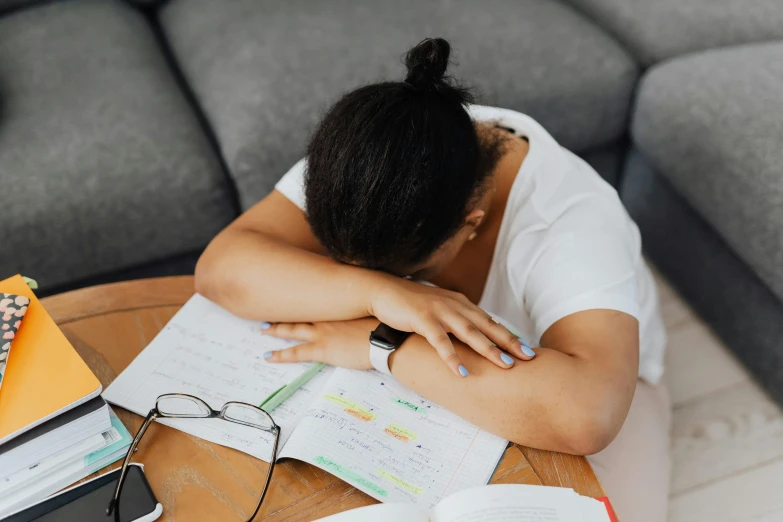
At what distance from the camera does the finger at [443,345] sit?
0.81 metres

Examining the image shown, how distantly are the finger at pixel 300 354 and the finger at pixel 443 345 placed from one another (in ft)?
0.44

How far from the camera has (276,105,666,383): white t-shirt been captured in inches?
35.5

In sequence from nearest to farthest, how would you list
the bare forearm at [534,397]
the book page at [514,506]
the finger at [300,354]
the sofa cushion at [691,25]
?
1. the book page at [514,506]
2. the bare forearm at [534,397]
3. the finger at [300,354]
4. the sofa cushion at [691,25]

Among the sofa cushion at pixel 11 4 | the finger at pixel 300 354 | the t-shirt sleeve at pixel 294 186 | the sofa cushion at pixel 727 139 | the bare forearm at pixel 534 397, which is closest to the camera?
the bare forearm at pixel 534 397

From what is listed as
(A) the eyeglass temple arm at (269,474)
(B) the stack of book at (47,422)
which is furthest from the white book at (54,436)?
(A) the eyeglass temple arm at (269,474)

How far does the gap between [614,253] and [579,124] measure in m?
0.73

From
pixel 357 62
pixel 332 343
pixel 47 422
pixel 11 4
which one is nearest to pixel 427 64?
pixel 332 343

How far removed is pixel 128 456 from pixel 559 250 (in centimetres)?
58

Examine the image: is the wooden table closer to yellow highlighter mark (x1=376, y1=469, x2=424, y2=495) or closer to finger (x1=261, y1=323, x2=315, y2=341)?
yellow highlighter mark (x1=376, y1=469, x2=424, y2=495)

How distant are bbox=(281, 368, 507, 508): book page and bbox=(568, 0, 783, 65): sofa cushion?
1.14 m

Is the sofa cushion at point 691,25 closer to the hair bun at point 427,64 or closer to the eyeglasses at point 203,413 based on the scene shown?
the hair bun at point 427,64

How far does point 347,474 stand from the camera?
0.74 m

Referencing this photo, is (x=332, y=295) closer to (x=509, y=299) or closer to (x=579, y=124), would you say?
(x=509, y=299)

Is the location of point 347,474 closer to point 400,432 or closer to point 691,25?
point 400,432
